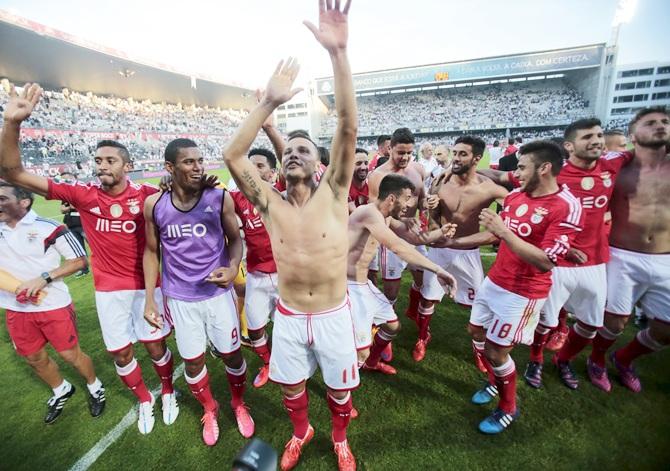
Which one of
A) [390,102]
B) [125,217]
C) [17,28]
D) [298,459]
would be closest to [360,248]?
[298,459]

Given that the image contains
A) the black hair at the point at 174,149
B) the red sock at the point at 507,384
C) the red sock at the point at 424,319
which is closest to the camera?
the black hair at the point at 174,149

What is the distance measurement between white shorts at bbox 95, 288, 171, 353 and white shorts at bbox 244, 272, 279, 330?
0.85 meters

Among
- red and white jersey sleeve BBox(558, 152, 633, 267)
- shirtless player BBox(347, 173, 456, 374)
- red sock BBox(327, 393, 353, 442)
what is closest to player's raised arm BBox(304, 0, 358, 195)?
shirtless player BBox(347, 173, 456, 374)

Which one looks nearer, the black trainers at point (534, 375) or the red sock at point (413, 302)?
the black trainers at point (534, 375)

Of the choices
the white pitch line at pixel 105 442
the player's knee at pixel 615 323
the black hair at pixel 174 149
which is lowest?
the white pitch line at pixel 105 442

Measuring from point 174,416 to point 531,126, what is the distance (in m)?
49.6

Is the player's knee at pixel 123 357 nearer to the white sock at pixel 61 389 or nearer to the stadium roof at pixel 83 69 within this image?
the white sock at pixel 61 389

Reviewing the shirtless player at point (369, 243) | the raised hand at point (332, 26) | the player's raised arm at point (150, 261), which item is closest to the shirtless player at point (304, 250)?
the raised hand at point (332, 26)

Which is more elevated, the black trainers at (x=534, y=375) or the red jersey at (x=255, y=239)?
the red jersey at (x=255, y=239)

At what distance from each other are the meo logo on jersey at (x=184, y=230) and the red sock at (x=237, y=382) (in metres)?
1.34

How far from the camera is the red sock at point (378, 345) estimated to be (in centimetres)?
369

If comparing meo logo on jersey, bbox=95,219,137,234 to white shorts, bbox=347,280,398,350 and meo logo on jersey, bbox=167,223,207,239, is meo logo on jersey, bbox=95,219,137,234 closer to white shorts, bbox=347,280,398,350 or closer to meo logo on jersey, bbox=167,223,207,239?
meo logo on jersey, bbox=167,223,207,239

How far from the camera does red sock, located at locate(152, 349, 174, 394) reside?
11.0 feet

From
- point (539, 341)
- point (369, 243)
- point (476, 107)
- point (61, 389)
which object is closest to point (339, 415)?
point (369, 243)
